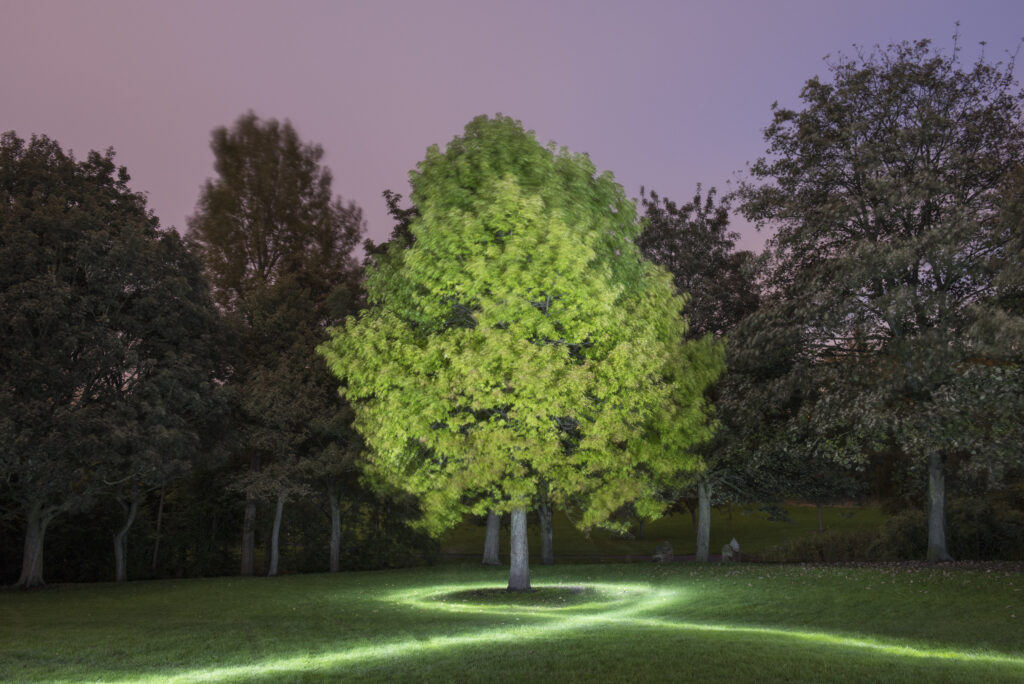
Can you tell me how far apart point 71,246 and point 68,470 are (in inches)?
279

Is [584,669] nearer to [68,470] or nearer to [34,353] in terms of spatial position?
[68,470]

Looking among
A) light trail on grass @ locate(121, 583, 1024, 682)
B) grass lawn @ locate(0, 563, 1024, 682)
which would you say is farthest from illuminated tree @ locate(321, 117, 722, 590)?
→ grass lawn @ locate(0, 563, 1024, 682)

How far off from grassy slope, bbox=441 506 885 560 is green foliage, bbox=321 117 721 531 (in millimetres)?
26265

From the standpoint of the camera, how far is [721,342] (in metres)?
21.9

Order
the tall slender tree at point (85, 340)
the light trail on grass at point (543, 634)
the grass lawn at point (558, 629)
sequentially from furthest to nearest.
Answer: the tall slender tree at point (85, 340) < the light trail on grass at point (543, 634) < the grass lawn at point (558, 629)

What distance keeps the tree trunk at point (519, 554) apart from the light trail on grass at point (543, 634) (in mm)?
1029

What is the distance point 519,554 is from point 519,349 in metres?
6.14

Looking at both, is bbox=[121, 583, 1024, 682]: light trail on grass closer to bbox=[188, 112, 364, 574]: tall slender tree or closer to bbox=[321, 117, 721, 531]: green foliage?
bbox=[321, 117, 721, 531]: green foliage

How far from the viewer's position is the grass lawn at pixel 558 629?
31.6 feet

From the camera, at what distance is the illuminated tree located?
1684 cm

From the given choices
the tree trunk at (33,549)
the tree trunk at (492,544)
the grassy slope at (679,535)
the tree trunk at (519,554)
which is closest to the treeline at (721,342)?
the tree trunk at (33,549)

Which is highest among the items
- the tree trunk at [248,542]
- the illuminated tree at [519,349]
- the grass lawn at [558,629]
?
the illuminated tree at [519,349]

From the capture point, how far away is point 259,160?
134ft

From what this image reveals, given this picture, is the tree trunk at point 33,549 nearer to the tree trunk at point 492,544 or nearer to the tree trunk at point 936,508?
the tree trunk at point 492,544
